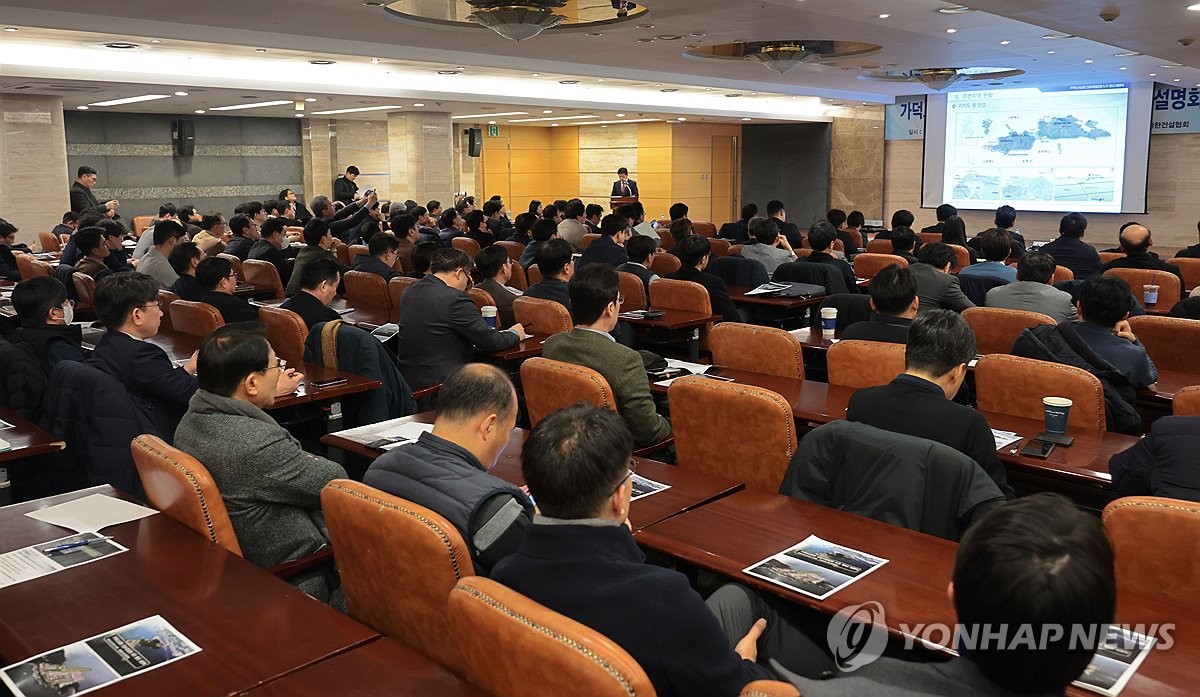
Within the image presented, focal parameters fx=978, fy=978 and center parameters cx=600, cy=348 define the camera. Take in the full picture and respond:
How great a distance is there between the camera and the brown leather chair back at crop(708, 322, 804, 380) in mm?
4910

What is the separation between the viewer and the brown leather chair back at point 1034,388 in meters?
3.91

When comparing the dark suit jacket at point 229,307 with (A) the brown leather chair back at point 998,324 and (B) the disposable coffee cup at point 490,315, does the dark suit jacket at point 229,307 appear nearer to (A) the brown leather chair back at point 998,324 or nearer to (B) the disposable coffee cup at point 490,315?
(B) the disposable coffee cup at point 490,315

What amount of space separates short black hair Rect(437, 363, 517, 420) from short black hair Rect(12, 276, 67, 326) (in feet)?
10.1

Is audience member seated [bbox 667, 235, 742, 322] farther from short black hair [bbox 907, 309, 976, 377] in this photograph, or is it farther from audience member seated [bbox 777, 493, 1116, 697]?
audience member seated [bbox 777, 493, 1116, 697]

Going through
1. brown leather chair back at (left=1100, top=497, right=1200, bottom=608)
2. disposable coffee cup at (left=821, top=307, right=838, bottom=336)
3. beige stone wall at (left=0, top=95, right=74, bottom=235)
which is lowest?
brown leather chair back at (left=1100, top=497, right=1200, bottom=608)

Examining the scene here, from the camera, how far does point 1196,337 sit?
5.33 m

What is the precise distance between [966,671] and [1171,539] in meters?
1.21

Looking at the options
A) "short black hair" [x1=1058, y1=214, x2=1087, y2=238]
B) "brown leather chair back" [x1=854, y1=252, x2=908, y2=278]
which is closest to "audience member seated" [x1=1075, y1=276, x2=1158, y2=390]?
"brown leather chair back" [x1=854, y1=252, x2=908, y2=278]

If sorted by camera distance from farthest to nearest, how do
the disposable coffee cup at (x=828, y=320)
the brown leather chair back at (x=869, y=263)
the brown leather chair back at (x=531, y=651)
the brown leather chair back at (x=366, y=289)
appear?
the brown leather chair back at (x=869, y=263)
the brown leather chair back at (x=366, y=289)
the disposable coffee cup at (x=828, y=320)
the brown leather chair back at (x=531, y=651)

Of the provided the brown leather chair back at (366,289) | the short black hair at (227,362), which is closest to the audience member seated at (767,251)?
the brown leather chair back at (366,289)

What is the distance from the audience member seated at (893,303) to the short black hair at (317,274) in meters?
3.04

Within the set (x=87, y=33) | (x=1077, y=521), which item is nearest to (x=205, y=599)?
(x=1077, y=521)

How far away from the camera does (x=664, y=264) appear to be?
33.5 feet

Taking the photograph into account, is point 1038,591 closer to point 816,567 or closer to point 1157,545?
point 816,567
